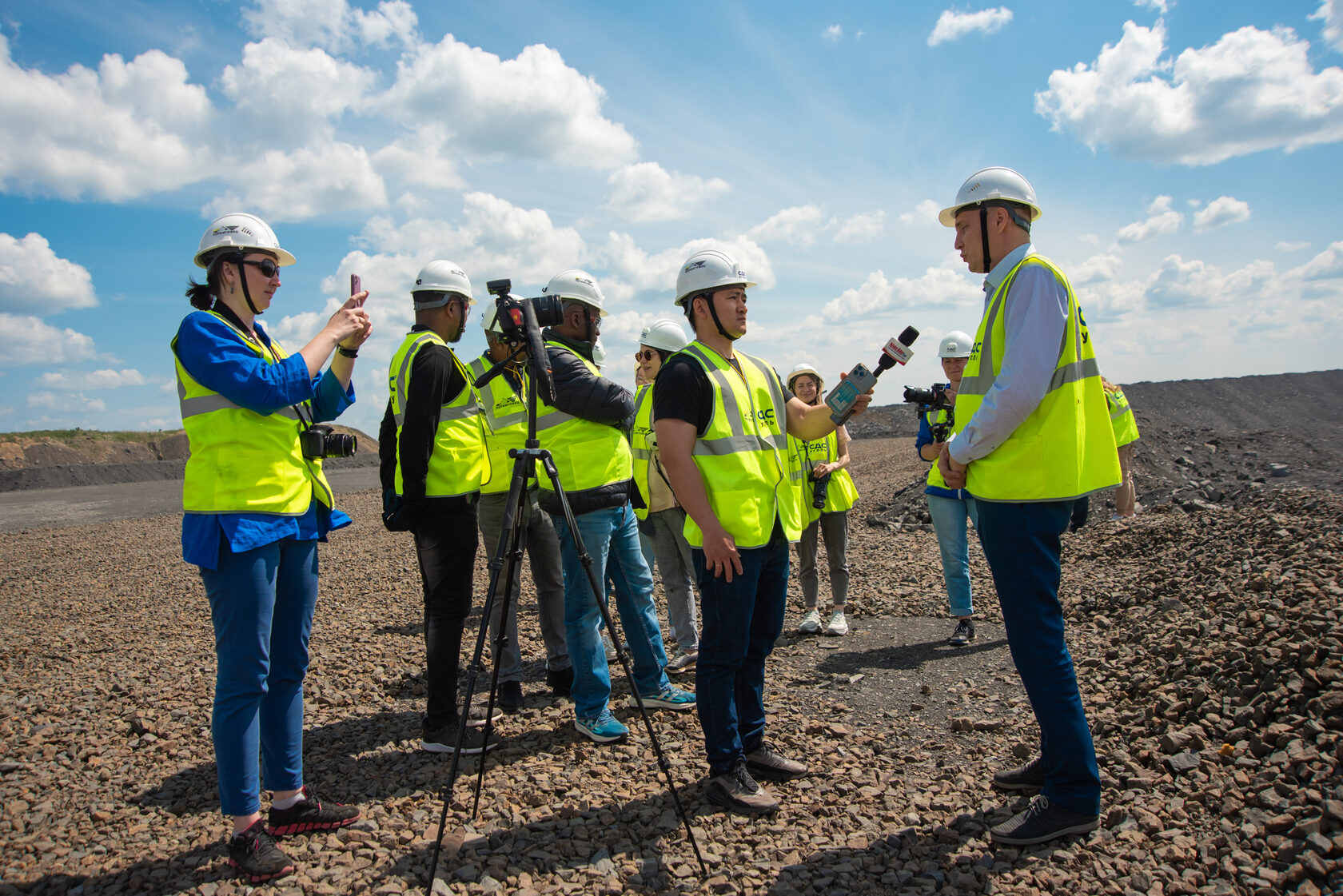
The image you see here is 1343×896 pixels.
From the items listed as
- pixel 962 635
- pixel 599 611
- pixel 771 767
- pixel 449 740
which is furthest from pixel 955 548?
pixel 449 740

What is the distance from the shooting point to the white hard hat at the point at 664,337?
594cm

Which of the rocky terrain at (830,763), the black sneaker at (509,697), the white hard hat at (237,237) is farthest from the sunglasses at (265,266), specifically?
the black sneaker at (509,697)

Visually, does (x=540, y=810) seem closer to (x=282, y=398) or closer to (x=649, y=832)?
(x=649, y=832)

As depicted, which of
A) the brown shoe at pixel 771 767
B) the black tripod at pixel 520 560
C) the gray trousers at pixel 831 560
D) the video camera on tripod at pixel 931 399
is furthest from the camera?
the gray trousers at pixel 831 560

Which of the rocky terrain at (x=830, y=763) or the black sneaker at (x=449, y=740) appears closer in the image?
the rocky terrain at (x=830, y=763)

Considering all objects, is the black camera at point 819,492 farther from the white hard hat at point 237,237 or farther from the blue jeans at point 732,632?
the white hard hat at point 237,237

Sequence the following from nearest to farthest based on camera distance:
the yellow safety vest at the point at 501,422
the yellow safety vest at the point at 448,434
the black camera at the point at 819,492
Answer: the yellow safety vest at the point at 448,434 < the yellow safety vest at the point at 501,422 < the black camera at the point at 819,492

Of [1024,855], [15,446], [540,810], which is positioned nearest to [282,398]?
[540,810]

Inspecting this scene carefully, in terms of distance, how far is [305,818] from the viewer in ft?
10.5

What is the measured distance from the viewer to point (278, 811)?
3197 millimetres

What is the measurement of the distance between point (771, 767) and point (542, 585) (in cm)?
177

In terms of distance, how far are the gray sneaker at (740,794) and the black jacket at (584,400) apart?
153 centimetres

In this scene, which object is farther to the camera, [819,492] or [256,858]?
[819,492]

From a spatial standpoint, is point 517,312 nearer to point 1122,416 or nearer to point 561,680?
point 561,680
